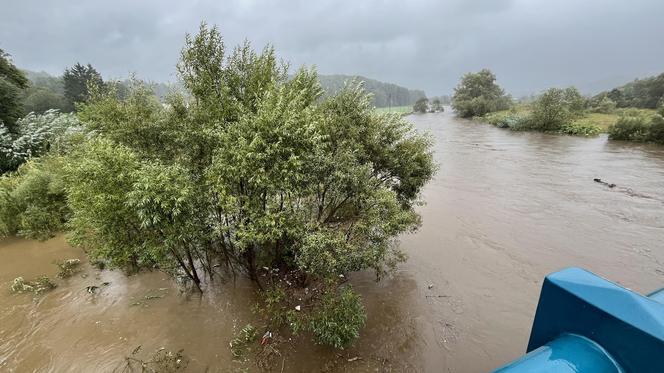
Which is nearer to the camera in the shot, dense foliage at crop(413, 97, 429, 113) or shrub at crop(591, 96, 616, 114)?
shrub at crop(591, 96, 616, 114)

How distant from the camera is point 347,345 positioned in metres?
8.73

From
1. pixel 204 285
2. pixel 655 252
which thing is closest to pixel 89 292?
pixel 204 285

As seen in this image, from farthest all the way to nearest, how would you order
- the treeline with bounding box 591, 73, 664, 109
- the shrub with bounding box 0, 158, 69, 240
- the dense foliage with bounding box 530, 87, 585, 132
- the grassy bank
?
the treeline with bounding box 591, 73, 664, 109
the dense foliage with bounding box 530, 87, 585, 132
the grassy bank
the shrub with bounding box 0, 158, 69, 240

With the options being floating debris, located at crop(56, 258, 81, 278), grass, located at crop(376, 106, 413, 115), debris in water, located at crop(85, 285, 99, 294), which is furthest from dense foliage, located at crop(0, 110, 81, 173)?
grass, located at crop(376, 106, 413, 115)

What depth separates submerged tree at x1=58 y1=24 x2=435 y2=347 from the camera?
7996 millimetres

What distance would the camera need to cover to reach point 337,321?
8391 mm

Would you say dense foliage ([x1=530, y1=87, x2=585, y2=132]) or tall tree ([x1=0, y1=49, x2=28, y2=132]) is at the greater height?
tall tree ([x1=0, y1=49, x2=28, y2=132])

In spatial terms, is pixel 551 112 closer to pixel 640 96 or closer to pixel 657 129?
pixel 657 129

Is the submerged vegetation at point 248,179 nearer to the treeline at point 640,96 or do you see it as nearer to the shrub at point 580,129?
the shrub at point 580,129

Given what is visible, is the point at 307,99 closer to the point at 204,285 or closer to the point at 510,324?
the point at 204,285

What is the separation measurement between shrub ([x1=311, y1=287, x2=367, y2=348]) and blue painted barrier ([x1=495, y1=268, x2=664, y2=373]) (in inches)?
299

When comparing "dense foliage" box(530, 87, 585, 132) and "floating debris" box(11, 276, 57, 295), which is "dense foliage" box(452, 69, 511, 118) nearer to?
"dense foliage" box(530, 87, 585, 132)

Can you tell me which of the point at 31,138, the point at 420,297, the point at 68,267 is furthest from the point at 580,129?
the point at 31,138

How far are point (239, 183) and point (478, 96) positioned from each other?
76.8 m
